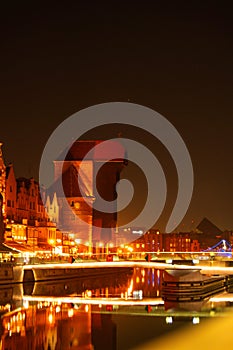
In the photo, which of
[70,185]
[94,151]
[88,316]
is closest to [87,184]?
[94,151]

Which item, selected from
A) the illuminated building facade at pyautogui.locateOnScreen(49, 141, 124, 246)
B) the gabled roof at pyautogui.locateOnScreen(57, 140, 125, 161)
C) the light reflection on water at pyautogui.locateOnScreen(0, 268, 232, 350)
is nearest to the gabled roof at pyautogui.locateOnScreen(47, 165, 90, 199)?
the illuminated building facade at pyautogui.locateOnScreen(49, 141, 124, 246)

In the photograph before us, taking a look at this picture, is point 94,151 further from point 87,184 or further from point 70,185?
point 70,185

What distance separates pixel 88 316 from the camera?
40625mm

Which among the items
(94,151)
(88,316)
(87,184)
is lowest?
(88,316)

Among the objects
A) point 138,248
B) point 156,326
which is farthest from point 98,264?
point 138,248

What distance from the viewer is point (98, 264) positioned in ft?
200

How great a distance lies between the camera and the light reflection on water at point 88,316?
106 ft

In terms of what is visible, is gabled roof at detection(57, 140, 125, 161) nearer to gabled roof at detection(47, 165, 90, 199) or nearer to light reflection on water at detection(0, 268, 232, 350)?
gabled roof at detection(47, 165, 90, 199)

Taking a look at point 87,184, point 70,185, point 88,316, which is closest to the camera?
point 88,316

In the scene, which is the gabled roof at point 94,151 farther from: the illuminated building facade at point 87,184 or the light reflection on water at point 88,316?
the light reflection on water at point 88,316

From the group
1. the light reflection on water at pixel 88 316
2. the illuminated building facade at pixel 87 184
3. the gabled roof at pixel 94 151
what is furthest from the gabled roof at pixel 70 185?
the light reflection on water at pixel 88 316

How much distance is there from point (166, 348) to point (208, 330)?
604 centimetres

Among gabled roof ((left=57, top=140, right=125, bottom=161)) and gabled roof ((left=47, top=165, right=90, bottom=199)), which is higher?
gabled roof ((left=57, top=140, right=125, bottom=161))

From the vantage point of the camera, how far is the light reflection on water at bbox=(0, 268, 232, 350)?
3225 centimetres
